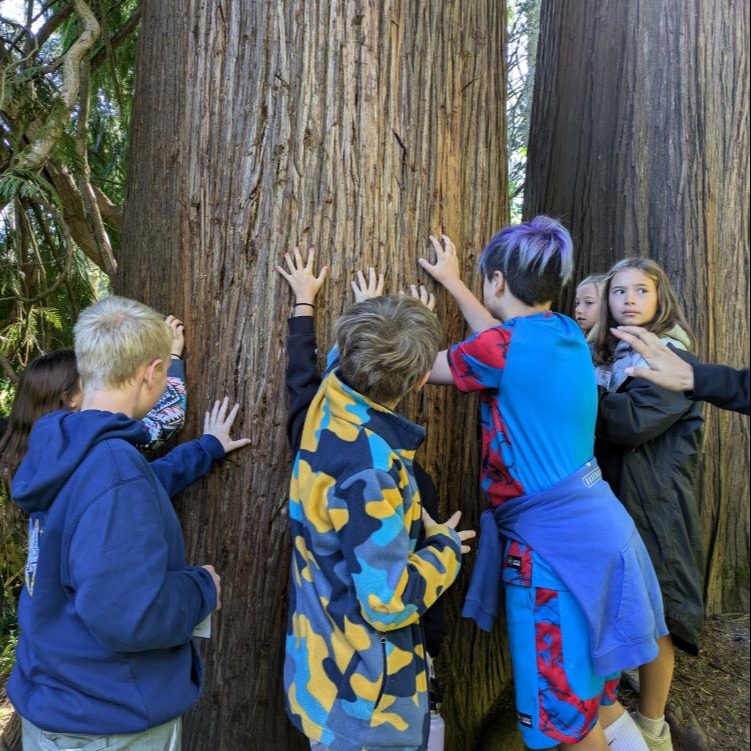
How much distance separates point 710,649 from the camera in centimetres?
375

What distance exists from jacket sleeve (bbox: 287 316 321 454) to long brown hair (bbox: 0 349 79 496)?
0.69 metres

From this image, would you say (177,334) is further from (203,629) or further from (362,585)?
(362,585)

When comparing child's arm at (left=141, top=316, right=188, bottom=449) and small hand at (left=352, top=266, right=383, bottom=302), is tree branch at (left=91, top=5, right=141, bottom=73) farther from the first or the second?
small hand at (left=352, top=266, right=383, bottom=302)

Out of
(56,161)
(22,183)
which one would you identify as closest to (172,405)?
(22,183)

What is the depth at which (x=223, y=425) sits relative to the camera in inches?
98.7

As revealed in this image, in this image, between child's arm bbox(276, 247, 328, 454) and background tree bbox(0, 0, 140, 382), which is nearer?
child's arm bbox(276, 247, 328, 454)

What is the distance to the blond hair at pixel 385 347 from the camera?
192 centimetres

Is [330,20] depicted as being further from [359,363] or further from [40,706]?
[40,706]

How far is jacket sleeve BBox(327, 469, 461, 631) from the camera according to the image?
5.86ft

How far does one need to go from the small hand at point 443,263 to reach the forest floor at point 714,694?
214 cm

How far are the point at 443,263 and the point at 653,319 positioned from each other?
0.96 metres

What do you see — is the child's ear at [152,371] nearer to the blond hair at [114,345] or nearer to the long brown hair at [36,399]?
the blond hair at [114,345]

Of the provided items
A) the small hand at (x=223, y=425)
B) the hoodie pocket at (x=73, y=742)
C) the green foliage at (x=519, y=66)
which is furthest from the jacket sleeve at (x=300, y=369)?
the green foliage at (x=519, y=66)

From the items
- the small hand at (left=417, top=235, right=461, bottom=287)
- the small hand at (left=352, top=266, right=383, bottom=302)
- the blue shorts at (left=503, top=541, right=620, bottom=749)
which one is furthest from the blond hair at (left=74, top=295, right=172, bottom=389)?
the blue shorts at (left=503, top=541, right=620, bottom=749)
